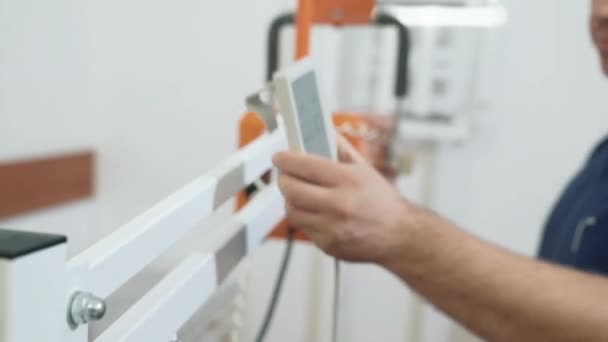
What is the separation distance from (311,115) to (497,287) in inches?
8.5

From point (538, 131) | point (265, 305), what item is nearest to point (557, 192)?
point (538, 131)

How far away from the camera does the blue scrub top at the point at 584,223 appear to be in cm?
75

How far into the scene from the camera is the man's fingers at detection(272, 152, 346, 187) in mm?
501

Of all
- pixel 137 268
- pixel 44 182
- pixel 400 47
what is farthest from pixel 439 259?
pixel 44 182

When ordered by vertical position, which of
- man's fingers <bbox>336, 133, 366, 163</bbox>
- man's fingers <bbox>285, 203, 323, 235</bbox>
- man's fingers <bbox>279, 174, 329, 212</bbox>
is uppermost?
man's fingers <bbox>336, 133, 366, 163</bbox>

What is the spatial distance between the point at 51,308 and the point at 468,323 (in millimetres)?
360

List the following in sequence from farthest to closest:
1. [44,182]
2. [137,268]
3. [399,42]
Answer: [44,182] < [399,42] < [137,268]

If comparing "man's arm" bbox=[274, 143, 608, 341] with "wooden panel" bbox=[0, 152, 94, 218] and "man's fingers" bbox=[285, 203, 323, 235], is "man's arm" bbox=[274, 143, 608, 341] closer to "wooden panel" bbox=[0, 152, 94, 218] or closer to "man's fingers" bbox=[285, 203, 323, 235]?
"man's fingers" bbox=[285, 203, 323, 235]

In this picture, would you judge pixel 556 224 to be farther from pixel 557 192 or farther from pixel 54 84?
pixel 54 84

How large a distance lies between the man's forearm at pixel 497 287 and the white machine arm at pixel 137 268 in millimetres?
159

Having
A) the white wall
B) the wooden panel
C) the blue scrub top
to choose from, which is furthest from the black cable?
the wooden panel

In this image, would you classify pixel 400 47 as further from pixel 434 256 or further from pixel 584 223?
pixel 434 256

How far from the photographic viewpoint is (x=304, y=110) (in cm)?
50

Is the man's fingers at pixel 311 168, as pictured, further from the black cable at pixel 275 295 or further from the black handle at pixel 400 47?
the black handle at pixel 400 47
